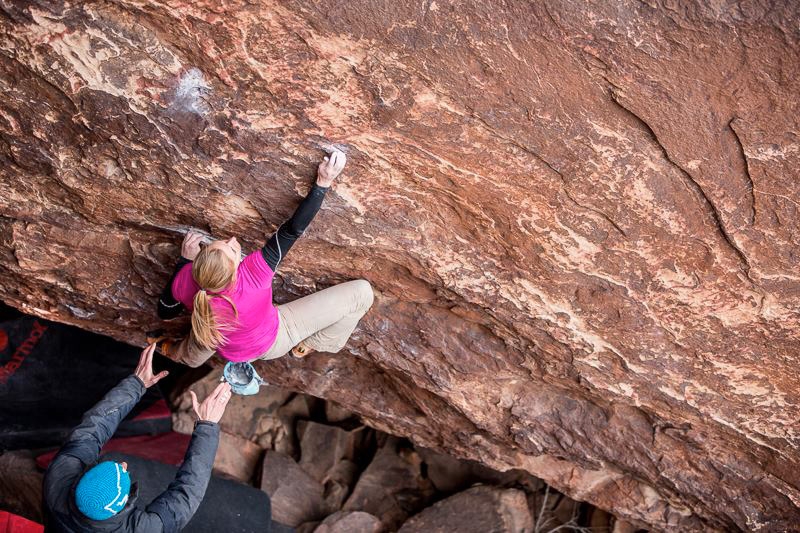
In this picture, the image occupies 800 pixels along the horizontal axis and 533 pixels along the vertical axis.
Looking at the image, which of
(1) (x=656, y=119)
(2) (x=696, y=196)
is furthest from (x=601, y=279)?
(1) (x=656, y=119)

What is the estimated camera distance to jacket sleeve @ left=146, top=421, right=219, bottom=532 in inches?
129

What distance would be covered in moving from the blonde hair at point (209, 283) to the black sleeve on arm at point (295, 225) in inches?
8.3

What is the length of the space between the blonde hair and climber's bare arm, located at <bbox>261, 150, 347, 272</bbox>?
234mm

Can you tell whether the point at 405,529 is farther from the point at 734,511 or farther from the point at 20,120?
the point at 20,120

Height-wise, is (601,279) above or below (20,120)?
above

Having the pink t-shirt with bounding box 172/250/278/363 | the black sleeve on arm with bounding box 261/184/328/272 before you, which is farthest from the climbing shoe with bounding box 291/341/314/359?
the black sleeve on arm with bounding box 261/184/328/272

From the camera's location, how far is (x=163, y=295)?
3.88 metres

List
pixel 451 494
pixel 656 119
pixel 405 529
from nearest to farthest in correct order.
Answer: pixel 656 119 < pixel 405 529 < pixel 451 494

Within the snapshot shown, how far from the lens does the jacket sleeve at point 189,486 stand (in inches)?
129

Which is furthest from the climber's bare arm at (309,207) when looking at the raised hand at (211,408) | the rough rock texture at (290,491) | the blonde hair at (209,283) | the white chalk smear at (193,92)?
the rough rock texture at (290,491)

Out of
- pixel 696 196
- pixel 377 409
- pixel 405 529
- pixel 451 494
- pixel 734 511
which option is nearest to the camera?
pixel 696 196

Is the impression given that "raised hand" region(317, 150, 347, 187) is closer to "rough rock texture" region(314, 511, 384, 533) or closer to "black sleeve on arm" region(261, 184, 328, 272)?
"black sleeve on arm" region(261, 184, 328, 272)

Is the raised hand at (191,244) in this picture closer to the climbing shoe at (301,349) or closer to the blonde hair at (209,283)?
the blonde hair at (209,283)

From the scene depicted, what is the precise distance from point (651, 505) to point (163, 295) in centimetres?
350
